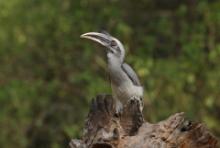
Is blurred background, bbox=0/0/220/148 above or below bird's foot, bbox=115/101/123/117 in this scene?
below

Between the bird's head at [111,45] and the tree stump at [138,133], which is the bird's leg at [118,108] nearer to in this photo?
the tree stump at [138,133]

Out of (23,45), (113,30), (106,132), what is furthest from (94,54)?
(106,132)

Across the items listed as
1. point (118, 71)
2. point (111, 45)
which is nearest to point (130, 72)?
point (118, 71)

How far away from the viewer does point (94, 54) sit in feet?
44.5

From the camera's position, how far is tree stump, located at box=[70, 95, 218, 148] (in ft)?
15.5

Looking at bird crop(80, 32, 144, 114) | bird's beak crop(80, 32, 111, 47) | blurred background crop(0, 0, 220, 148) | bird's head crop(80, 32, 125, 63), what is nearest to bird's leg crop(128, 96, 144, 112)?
bird crop(80, 32, 144, 114)

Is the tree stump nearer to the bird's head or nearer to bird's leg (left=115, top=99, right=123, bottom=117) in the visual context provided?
bird's leg (left=115, top=99, right=123, bottom=117)

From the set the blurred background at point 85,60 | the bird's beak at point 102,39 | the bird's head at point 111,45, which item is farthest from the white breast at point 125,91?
the blurred background at point 85,60

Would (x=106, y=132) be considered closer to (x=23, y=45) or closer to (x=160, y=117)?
(x=160, y=117)

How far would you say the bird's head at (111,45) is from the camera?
530cm

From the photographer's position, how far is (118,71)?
5305 millimetres

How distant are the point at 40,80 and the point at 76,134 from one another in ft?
5.03

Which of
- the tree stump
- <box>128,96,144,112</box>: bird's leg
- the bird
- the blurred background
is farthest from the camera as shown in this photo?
the blurred background

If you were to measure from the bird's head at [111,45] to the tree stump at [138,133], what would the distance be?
395 millimetres
